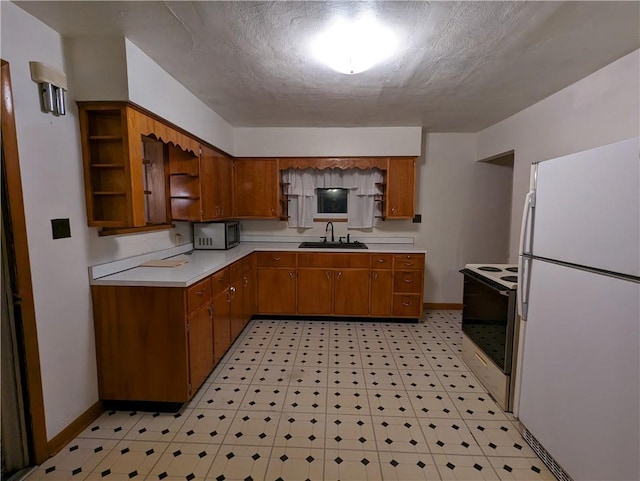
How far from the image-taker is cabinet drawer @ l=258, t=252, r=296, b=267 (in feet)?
12.2

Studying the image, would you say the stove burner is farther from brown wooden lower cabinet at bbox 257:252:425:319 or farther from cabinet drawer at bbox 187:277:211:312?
cabinet drawer at bbox 187:277:211:312

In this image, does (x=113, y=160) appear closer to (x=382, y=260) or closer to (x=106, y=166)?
(x=106, y=166)

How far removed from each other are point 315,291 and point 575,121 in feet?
9.38

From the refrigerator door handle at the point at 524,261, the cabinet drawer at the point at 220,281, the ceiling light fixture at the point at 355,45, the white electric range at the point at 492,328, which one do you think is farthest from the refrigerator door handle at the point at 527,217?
the cabinet drawer at the point at 220,281

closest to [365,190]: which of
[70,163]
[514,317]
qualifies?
[514,317]

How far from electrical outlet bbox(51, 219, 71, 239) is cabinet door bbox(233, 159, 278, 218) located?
86.4 inches

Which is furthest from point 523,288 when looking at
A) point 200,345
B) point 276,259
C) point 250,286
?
point 250,286

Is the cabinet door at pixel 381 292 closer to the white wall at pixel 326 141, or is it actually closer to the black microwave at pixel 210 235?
the white wall at pixel 326 141

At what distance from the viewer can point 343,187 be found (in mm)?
4121

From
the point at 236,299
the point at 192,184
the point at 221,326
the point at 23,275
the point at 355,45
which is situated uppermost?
the point at 355,45

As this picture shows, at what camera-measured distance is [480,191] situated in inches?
161

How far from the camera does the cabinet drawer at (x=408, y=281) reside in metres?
3.65

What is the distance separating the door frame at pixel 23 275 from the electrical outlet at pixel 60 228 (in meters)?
0.16

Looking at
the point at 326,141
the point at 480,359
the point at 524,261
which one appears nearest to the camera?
the point at 524,261
